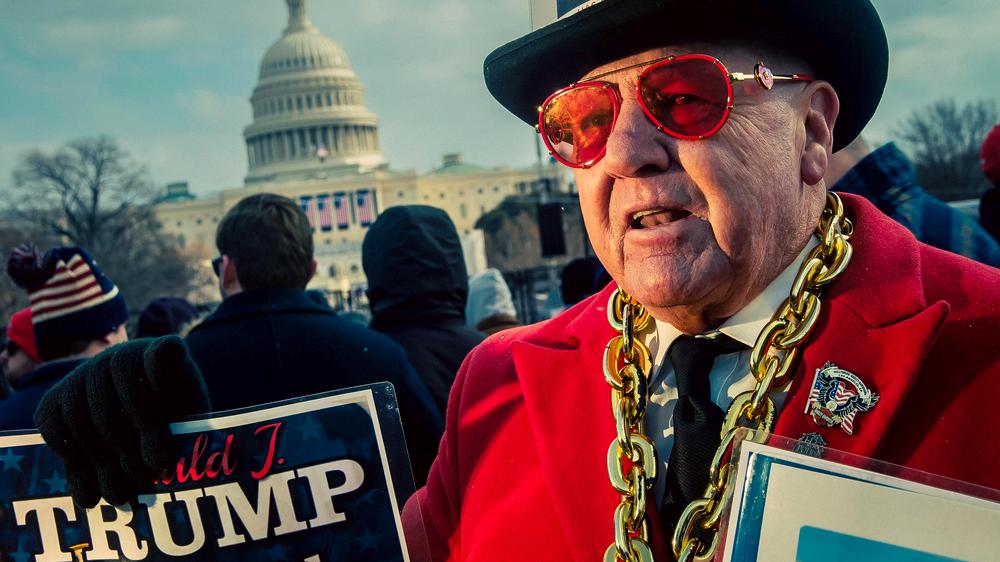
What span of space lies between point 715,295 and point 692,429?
20 cm

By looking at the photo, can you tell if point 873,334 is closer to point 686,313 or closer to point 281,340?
point 686,313

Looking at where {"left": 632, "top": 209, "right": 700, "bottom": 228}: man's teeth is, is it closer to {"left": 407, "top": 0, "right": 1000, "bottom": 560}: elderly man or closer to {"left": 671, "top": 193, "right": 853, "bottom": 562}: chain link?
{"left": 407, "top": 0, "right": 1000, "bottom": 560}: elderly man

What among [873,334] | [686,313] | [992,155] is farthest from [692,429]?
[992,155]

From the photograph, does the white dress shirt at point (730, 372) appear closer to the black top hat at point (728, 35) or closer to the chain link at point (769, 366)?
the chain link at point (769, 366)

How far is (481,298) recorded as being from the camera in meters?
5.38

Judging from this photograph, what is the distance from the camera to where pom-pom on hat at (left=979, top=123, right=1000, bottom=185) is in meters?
4.35

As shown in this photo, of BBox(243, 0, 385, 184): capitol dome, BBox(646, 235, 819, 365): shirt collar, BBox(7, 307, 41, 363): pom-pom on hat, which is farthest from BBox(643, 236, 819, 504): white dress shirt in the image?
BBox(243, 0, 385, 184): capitol dome

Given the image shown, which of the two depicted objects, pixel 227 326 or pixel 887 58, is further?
pixel 227 326

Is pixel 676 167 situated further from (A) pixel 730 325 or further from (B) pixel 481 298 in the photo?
(B) pixel 481 298

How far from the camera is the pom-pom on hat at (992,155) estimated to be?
4348 millimetres

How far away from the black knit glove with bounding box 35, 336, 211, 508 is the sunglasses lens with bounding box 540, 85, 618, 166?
671mm

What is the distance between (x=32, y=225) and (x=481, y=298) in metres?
34.9

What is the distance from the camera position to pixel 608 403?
1.65m

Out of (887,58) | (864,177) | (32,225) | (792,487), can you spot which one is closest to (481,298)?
(864,177)
